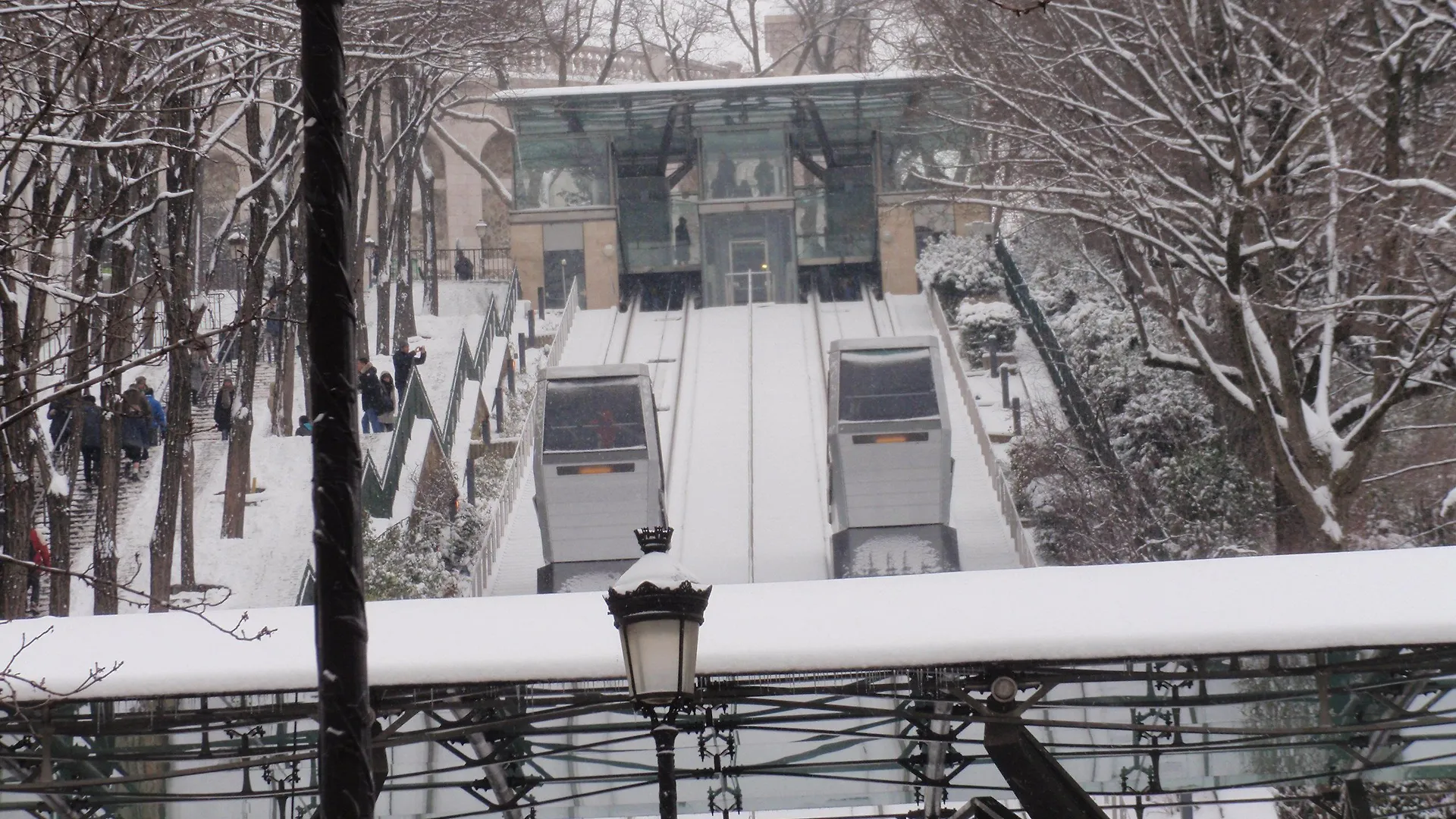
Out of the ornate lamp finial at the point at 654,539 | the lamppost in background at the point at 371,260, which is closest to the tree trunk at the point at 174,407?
the ornate lamp finial at the point at 654,539

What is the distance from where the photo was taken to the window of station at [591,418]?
76.0ft

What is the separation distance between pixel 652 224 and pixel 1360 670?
113 ft

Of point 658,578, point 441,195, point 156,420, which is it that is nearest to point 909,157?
point 156,420

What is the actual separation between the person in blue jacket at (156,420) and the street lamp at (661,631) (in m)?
21.7

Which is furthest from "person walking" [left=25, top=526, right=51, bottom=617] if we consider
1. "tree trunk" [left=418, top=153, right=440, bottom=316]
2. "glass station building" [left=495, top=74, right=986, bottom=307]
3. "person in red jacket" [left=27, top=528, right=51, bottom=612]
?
"tree trunk" [left=418, top=153, right=440, bottom=316]

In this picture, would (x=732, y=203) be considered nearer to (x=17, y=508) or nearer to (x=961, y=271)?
(x=961, y=271)

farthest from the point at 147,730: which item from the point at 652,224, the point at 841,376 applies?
the point at 652,224

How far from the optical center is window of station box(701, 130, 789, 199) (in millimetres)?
41250

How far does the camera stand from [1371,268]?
17.1 metres

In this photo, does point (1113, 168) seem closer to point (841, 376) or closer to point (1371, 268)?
point (1371, 268)

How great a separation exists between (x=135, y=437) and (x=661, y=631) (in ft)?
71.6

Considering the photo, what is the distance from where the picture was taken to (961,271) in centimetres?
3819

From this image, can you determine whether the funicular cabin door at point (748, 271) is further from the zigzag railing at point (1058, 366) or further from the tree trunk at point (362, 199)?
the tree trunk at point (362, 199)

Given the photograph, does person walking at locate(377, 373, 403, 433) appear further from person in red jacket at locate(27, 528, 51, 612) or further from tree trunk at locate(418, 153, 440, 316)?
tree trunk at locate(418, 153, 440, 316)
